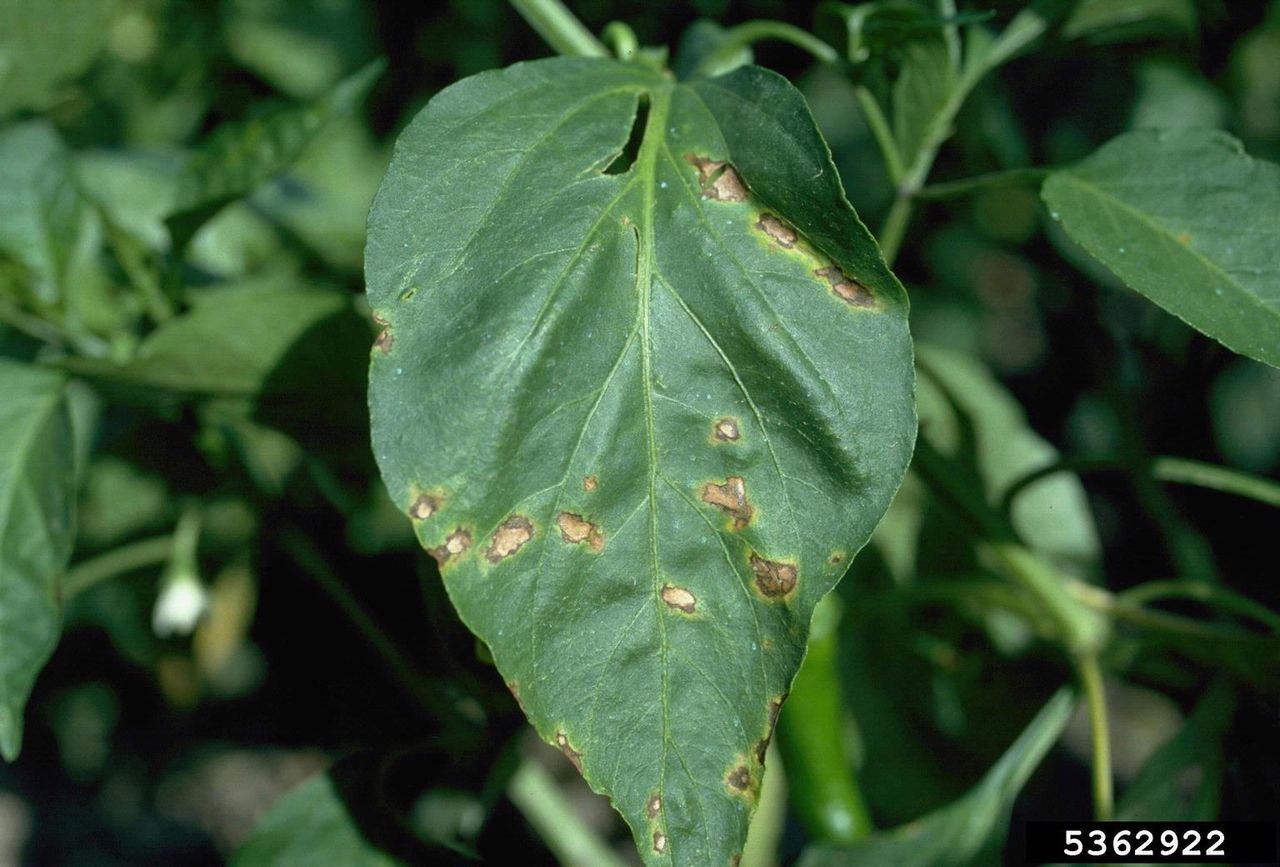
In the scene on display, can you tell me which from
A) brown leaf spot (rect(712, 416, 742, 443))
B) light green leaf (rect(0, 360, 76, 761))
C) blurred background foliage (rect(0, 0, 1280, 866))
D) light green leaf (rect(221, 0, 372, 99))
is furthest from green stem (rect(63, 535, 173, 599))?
brown leaf spot (rect(712, 416, 742, 443))

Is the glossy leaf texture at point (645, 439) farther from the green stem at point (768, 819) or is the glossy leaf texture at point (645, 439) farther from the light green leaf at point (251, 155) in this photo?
the green stem at point (768, 819)

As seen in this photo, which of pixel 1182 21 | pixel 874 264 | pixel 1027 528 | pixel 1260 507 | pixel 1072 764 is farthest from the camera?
pixel 1072 764

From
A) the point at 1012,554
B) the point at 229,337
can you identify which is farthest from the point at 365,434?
the point at 1012,554

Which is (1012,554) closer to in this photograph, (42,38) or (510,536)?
(510,536)

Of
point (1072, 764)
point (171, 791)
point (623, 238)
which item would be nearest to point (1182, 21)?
point (623, 238)

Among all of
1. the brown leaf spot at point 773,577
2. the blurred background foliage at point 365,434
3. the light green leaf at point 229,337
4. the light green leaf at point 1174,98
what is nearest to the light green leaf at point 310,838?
the blurred background foliage at point 365,434

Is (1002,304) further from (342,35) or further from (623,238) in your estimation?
(623,238)
